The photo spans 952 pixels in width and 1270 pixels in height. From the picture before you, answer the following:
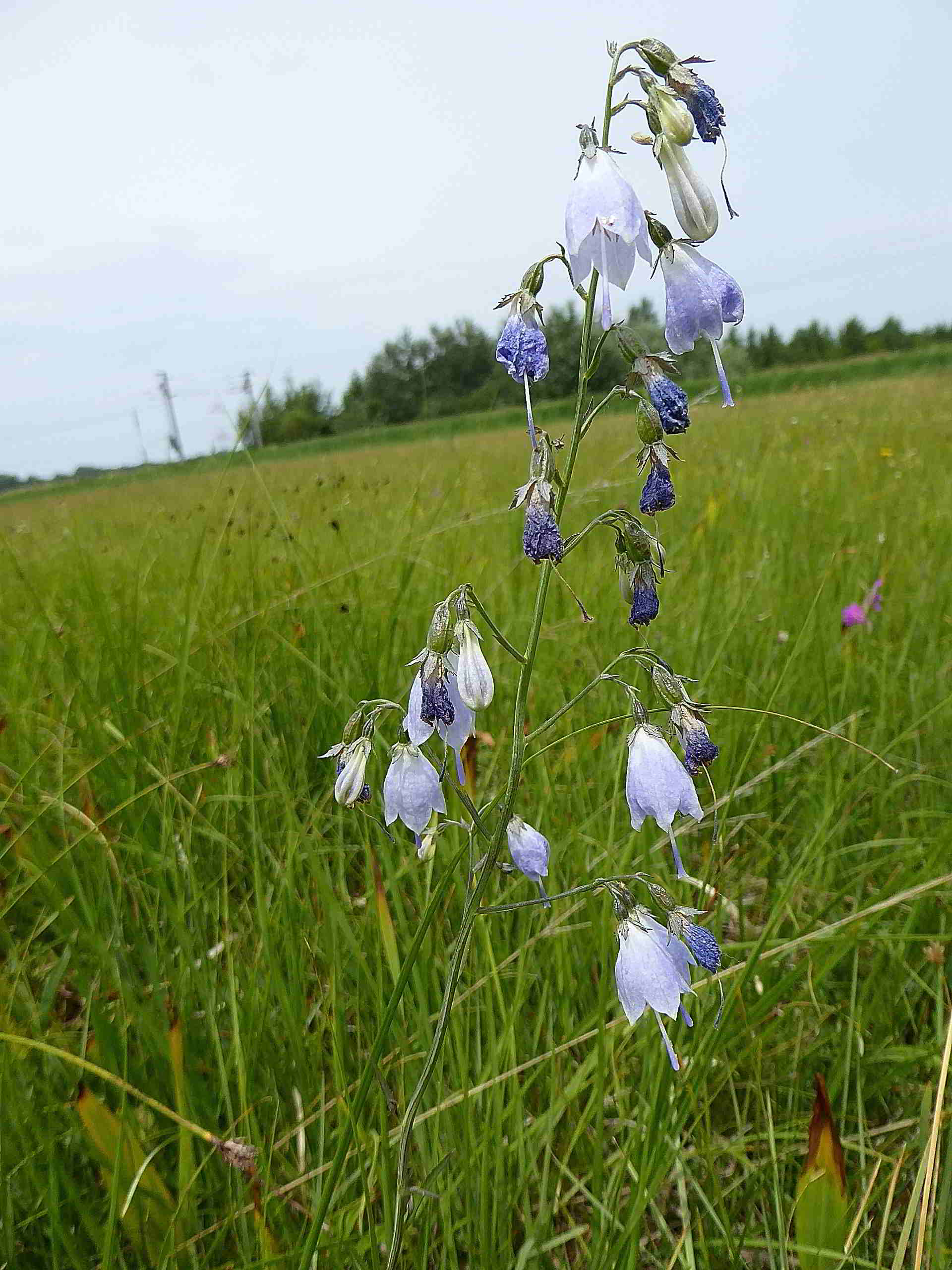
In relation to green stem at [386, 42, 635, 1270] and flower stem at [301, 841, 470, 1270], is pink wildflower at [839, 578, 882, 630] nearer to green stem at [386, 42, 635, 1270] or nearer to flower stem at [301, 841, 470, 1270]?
green stem at [386, 42, 635, 1270]

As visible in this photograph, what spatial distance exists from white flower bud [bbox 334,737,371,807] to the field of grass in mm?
182

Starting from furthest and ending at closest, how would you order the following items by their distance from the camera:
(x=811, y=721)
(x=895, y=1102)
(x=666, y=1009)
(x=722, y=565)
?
1. (x=722, y=565)
2. (x=811, y=721)
3. (x=895, y=1102)
4. (x=666, y=1009)

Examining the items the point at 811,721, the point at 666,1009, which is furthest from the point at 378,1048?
the point at 811,721

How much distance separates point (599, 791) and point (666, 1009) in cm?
107

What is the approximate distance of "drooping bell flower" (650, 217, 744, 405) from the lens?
102 cm

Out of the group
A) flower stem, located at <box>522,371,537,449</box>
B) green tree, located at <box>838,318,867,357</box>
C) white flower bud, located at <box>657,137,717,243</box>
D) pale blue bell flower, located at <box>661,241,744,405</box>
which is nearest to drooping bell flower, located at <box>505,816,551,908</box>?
flower stem, located at <box>522,371,537,449</box>

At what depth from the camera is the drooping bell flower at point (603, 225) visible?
101 cm

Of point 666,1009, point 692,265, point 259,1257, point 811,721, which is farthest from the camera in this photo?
point 811,721

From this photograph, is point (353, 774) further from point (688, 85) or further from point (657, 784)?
point (688, 85)

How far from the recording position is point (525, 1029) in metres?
1.69

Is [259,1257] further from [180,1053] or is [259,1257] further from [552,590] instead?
[552,590]

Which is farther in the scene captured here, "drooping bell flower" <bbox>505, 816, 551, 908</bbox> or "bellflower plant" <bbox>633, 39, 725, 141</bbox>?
"drooping bell flower" <bbox>505, 816, 551, 908</bbox>

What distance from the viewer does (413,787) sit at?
1230 millimetres

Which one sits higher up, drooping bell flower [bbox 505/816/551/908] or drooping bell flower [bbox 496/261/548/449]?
drooping bell flower [bbox 496/261/548/449]
